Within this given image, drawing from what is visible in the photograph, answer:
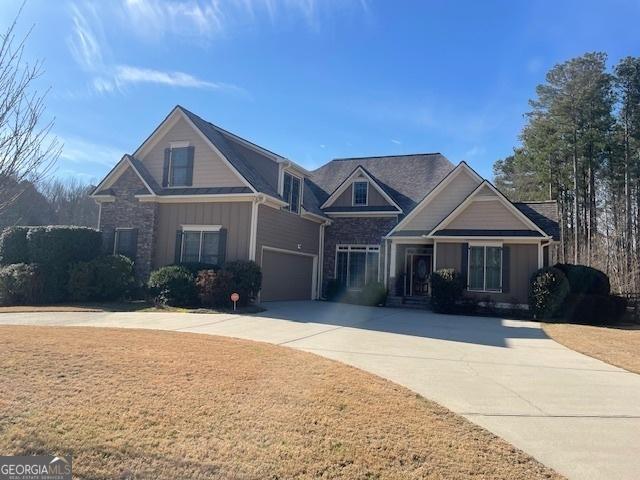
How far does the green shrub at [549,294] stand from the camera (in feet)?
56.4

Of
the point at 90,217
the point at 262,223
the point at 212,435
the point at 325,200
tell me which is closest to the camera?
the point at 212,435

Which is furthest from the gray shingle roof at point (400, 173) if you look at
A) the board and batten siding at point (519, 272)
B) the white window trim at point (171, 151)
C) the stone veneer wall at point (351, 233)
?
the white window trim at point (171, 151)

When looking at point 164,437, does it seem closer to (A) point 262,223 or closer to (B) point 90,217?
(A) point 262,223

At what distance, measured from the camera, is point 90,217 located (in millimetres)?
48250

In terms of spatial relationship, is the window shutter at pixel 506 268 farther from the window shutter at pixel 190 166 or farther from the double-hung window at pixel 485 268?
the window shutter at pixel 190 166

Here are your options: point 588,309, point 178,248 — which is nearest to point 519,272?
point 588,309

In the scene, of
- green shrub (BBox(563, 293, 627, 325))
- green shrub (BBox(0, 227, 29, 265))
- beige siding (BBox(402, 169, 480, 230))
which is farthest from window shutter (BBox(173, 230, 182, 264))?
green shrub (BBox(563, 293, 627, 325))

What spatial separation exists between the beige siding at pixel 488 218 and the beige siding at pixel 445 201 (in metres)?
1.35

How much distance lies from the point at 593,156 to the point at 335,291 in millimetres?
20476

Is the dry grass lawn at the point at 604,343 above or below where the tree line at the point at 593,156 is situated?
below

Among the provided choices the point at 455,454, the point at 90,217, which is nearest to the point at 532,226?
the point at 455,454

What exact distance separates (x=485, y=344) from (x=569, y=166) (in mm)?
26737

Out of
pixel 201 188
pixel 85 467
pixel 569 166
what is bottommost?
pixel 85 467

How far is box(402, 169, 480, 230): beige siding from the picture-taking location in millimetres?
21156
